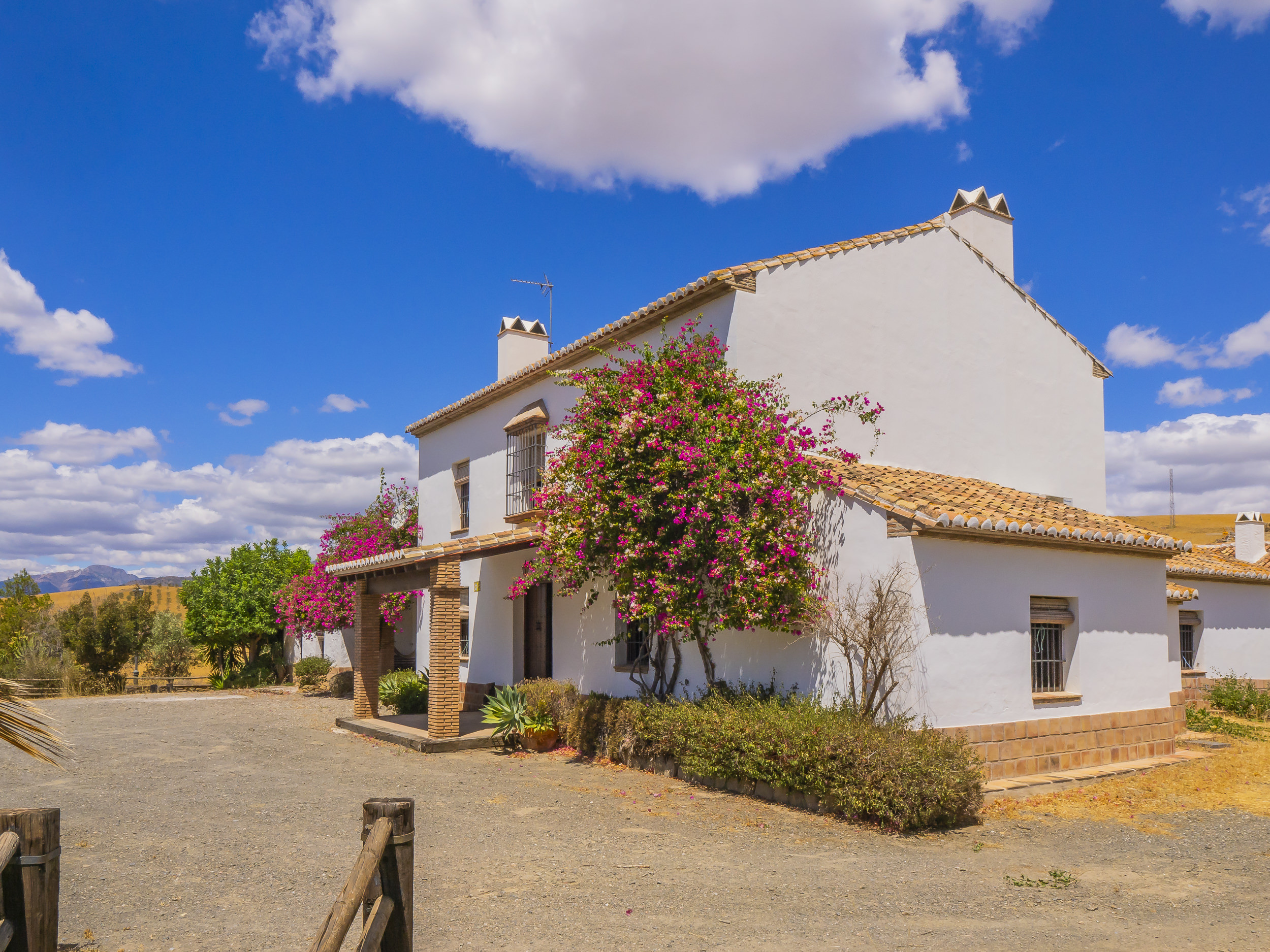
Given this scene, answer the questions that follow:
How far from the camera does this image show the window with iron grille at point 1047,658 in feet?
34.5

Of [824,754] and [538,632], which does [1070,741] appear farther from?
[538,632]

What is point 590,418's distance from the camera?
35.8 feet

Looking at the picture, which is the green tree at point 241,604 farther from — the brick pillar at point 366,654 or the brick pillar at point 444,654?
the brick pillar at point 444,654

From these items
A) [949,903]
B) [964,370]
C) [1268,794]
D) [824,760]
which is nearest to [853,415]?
[964,370]

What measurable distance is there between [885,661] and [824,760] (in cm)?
139

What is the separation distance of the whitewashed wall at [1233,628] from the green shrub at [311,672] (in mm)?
20515

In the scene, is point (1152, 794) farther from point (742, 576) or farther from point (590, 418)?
point (590, 418)

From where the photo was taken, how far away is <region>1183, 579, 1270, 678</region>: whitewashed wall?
17797 millimetres

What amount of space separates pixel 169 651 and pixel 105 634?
2.74 meters

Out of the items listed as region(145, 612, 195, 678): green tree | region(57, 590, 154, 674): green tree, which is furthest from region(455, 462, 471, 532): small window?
region(145, 612, 195, 678): green tree

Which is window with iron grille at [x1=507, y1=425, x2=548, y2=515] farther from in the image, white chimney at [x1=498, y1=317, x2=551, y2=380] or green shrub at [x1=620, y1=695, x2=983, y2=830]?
green shrub at [x1=620, y1=695, x2=983, y2=830]

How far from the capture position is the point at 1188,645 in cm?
1778

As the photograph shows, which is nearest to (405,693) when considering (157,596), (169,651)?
(169,651)

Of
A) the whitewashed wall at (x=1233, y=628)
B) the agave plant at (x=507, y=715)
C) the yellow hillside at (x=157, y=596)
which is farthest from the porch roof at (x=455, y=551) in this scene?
the yellow hillside at (x=157, y=596)
